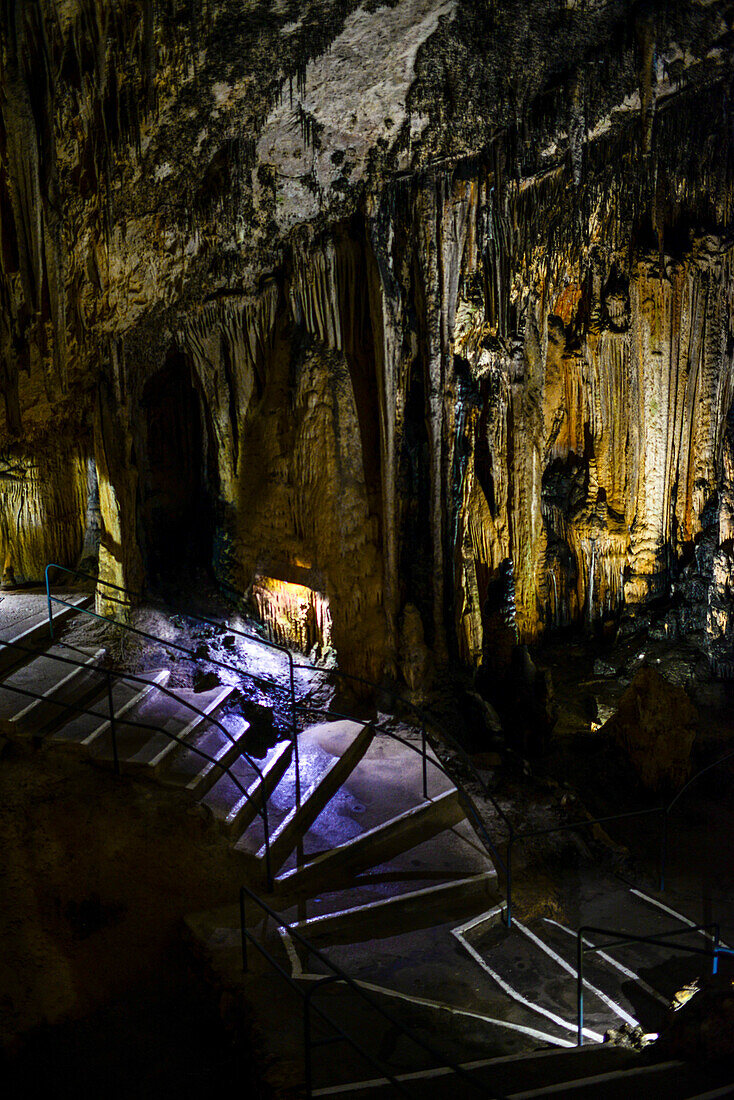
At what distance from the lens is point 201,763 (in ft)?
22.5

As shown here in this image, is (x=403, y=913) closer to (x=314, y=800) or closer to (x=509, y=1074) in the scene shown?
(x=314, y=800)

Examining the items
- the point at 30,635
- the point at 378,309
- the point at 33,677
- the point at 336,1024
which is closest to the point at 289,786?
the point at 33,677

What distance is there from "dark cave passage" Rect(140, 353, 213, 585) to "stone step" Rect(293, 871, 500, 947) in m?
6.02

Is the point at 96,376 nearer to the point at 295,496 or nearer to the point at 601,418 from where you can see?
the point at 295,496

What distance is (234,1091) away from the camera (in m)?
4.32

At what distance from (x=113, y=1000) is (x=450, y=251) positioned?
8205 mm

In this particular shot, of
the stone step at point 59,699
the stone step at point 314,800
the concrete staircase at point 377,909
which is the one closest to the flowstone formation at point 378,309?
the stone step at point 314,800

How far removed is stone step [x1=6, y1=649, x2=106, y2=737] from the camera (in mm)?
6699

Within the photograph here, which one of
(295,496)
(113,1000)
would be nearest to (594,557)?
(295,496)

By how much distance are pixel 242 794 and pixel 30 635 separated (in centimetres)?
283

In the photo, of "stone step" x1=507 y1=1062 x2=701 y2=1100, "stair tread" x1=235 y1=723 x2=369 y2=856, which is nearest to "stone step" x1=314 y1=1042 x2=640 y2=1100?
"stone step" x1=507 y1=1062 x2=701 y2=1100

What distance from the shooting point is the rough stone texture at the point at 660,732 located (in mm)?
9875

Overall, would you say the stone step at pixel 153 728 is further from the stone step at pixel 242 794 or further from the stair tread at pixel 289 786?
the stair tread at pixel 289 786

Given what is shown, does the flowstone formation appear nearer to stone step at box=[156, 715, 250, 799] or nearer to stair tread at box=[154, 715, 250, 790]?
stair tread at box=[154, 715, 250, 790]
